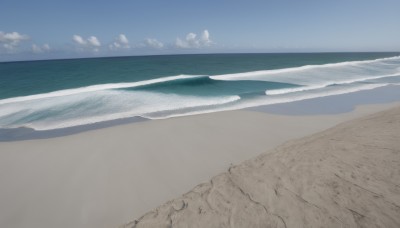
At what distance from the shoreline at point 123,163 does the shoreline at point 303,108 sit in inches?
19.8

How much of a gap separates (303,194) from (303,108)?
7.22 m

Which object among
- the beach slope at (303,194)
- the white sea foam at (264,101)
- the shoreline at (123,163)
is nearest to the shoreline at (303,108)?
the white sea foam at (264,101)

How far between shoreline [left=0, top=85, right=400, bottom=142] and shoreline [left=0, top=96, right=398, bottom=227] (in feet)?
1.65

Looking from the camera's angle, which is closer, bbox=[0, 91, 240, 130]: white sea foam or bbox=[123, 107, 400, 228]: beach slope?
bbox=[123, 107, 400, 228]: beach slope

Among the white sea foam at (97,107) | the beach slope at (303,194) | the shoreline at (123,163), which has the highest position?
the beach slope at (303,194)

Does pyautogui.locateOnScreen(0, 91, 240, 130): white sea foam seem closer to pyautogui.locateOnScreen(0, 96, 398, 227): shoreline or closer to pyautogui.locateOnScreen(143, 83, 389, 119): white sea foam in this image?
pyautogui.locateOnScreen(143, 83, 389, 119): white sea foam

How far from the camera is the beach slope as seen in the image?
277 cm

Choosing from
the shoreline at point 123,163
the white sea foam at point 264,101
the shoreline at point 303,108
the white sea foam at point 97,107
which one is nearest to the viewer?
the shoreline at point 123,163

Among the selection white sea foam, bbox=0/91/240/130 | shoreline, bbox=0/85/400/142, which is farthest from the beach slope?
white sea foam, bbox=0/91/240/130

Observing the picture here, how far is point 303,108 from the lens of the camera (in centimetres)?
955

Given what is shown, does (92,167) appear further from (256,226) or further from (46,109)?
(46,109)

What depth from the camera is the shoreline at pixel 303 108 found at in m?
7.46

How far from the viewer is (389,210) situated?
2.70 meters

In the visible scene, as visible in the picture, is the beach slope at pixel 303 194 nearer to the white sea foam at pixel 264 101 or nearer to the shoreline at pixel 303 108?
the shoreline at pixel 303 108
